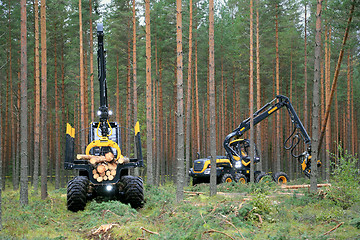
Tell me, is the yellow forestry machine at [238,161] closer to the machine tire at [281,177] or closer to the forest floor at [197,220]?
the machine tire at [281,177]

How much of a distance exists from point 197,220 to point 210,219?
17.7 inches

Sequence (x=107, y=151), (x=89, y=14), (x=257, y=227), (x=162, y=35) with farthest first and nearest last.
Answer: (x=162, y=35)
(x=89, y=14)
(x=107, y=151)
(x=257, y=227)

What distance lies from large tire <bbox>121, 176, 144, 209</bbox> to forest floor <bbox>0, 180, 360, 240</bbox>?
15.4 inches

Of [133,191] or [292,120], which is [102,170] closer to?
[133,191]

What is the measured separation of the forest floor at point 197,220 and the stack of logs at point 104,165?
87 centimetres

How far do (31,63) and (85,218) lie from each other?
755 inches

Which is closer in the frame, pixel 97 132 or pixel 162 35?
pixel 97 132

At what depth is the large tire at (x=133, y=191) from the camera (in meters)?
12.5

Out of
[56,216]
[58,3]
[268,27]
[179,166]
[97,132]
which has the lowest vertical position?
[56,216]

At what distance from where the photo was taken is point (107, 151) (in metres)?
12.9

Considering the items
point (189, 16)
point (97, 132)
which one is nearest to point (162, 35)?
point (189, 16)

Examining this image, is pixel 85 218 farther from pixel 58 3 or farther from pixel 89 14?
pixel 58 3

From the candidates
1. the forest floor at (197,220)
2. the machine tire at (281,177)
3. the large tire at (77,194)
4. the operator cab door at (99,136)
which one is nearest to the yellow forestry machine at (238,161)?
the machine tire at (281,177)

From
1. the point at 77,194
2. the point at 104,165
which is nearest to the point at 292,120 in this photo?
the point at 104,165
